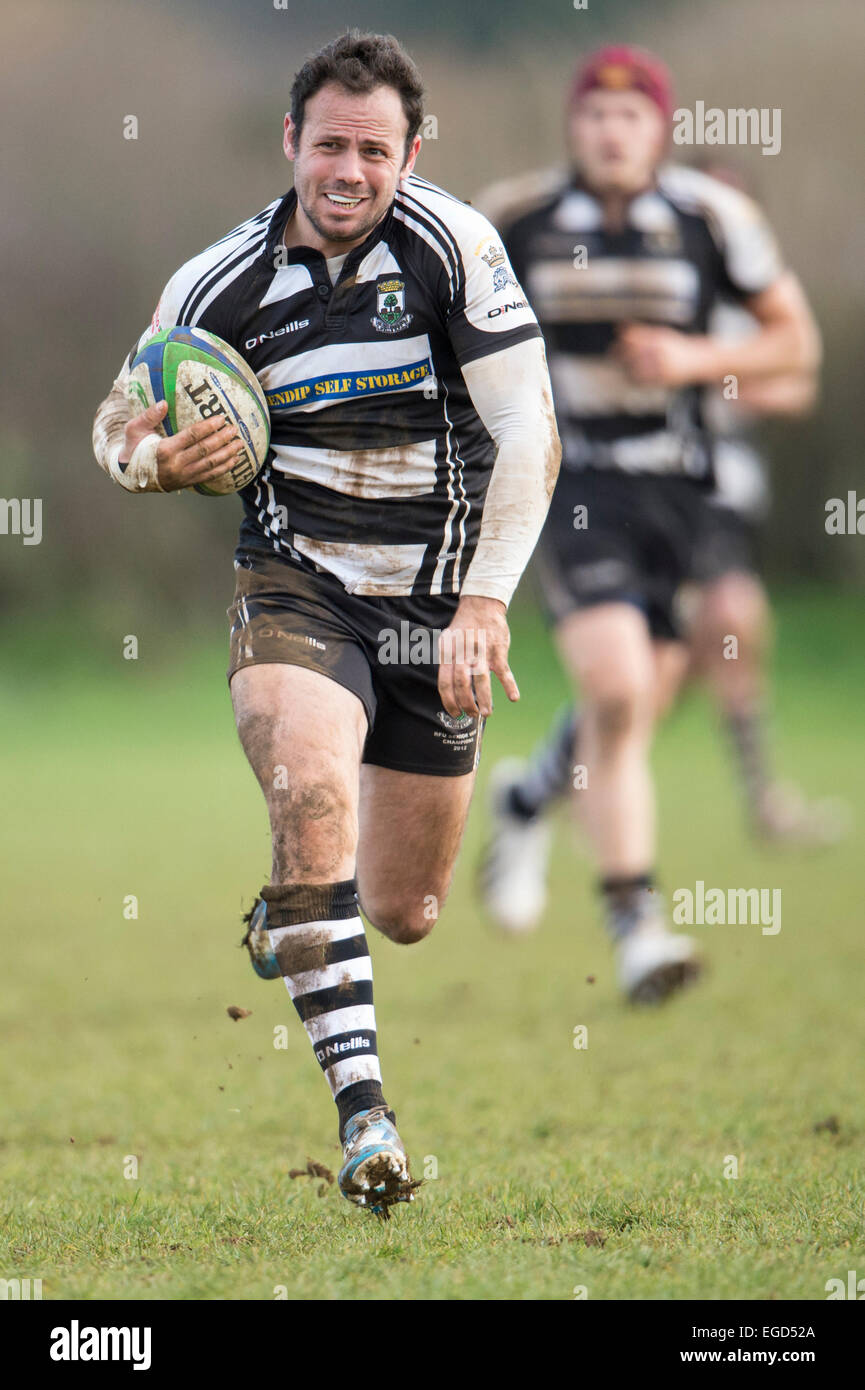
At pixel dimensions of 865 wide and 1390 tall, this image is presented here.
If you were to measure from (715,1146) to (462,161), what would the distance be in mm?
23699

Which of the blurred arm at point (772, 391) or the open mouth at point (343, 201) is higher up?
the blurred arm at point (772, 391)

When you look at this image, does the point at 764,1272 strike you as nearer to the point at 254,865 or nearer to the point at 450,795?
the point at 450,795

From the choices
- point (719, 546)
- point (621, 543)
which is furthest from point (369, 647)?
point (719, 546)

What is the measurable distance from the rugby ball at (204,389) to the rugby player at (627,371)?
3.34 metres

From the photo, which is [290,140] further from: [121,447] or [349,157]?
[121,447]

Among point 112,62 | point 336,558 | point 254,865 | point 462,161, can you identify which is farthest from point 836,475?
point 336,558

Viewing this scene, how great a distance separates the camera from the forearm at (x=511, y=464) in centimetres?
439

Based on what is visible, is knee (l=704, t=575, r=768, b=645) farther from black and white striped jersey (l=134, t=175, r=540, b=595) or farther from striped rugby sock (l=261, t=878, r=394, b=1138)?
striped rugby sock (l=261, t=878, r=394, b=1138)

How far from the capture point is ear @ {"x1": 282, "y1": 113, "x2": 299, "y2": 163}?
4.51m

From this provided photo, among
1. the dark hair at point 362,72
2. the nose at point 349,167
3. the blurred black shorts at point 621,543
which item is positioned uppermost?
the blurred black shorts at point 621,543

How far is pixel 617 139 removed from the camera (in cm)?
823

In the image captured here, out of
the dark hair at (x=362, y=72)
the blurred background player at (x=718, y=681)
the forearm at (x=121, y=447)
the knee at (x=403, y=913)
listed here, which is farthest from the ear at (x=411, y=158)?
the blurred background player at (x=718, y=681)

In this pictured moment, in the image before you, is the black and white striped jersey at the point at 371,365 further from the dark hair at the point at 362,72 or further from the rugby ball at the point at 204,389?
the dark hair at the point at 362,72

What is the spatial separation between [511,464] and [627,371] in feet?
12.9
